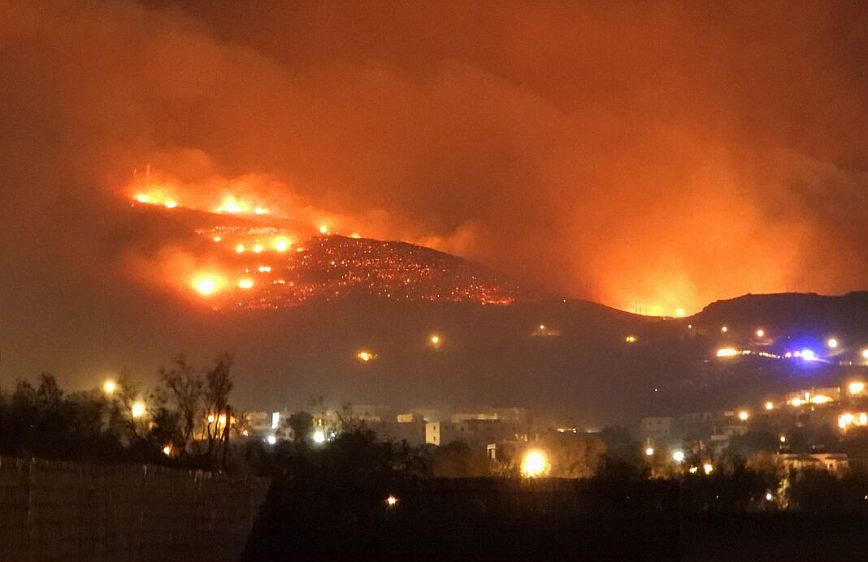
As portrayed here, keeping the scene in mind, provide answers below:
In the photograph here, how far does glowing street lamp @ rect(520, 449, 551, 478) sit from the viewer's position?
42219 mm

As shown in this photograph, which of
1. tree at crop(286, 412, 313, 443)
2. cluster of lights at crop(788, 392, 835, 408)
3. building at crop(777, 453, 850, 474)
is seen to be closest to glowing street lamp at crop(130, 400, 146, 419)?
tree at crop(286, 412, 313, 443)

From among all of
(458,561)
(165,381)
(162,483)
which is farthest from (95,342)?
(162,483)

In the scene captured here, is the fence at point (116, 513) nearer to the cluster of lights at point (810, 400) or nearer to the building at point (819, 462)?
the building at point (819, 462)

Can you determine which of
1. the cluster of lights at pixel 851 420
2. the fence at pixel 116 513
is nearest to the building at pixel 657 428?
the cluster of lights at pixel 851 420

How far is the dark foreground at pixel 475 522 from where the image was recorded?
20.0m

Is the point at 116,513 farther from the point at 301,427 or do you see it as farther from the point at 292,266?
the point at 292,266

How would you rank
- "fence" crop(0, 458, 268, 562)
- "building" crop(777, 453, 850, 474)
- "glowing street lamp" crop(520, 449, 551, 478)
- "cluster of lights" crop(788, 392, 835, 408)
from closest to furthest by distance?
"fence" crop(0, 458, 268, 562)
"glowing street lamp" crop(520, 449, 551, 478)
"building" crop(777, 453, 850, 474)
"cluster of lights" crop(788, 392, 835, 408)

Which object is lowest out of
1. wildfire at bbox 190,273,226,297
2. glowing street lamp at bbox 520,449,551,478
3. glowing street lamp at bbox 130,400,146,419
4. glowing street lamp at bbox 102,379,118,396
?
glowing street lamp at bbox 520,449,551,478

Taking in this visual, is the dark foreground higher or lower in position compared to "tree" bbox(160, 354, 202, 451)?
lower

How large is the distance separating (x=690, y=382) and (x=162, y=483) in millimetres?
93085

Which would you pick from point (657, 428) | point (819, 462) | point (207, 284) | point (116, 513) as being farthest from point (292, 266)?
point (116, 513)

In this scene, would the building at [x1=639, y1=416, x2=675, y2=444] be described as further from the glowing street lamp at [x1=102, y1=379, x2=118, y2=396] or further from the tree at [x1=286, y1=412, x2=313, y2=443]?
Answer: the glowing street lamp at [x1=102, y1=379, x2=118, y2=396]

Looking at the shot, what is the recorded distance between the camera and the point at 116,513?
12.1 metres

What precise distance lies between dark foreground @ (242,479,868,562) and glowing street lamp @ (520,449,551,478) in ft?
64.8
